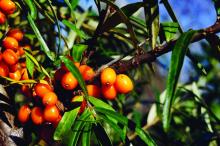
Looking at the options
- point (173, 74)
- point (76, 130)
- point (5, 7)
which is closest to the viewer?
point (173, 74)

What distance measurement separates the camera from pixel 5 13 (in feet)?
3.02

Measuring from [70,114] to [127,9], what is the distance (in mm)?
287

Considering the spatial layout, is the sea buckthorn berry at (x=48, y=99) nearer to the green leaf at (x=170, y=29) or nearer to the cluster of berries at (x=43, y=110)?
the cluster of berries at (x=43, y=110)

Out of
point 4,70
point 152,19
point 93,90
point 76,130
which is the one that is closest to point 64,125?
point 76,130

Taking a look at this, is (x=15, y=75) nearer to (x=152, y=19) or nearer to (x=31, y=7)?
(x=31, y=7)

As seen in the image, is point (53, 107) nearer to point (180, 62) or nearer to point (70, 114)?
point (70, 114)

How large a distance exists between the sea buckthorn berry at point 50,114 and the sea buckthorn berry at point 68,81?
0.06 m

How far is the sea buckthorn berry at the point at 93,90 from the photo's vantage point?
2.93 feet

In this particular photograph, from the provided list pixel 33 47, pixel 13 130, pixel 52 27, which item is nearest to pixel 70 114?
pixel 13 130

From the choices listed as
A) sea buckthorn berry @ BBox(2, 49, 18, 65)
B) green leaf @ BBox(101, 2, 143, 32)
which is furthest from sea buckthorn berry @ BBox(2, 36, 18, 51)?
green leaf @ BBox(101, 2, 143, 32)

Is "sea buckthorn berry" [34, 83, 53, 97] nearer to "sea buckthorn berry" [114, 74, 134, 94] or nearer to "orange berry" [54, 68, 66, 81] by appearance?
"orange berry" [54, 68, 66, 81]

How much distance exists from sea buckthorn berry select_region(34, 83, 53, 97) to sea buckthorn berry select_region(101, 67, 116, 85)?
0.14 m

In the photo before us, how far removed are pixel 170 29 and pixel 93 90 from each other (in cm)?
25

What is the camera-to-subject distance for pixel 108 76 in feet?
2.79
